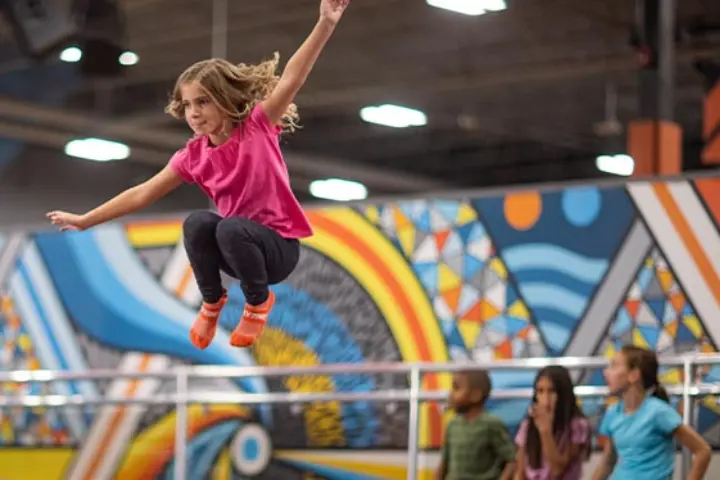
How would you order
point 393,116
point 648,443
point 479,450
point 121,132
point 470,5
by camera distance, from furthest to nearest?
point 121,132 < point 393,116 < point 470,5 < point 479,450 < point 648,443

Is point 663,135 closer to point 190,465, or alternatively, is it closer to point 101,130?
point 190,465

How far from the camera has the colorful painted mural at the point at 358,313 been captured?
6.53 meters

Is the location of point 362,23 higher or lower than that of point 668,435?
higher

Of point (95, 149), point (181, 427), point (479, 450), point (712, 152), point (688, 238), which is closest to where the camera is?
point (479, 450)

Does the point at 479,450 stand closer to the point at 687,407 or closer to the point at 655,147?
the point at 687,407

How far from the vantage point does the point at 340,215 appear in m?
7.56

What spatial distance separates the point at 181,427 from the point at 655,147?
9.29 feet

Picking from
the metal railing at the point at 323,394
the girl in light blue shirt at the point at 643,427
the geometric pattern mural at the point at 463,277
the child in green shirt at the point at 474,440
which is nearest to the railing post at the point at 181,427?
the metal railing at the point at 323,394

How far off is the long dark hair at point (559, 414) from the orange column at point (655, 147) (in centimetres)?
204

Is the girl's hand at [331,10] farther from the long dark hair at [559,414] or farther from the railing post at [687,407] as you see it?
the railing post at [687,407]

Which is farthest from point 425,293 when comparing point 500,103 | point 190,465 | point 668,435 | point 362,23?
point 500,103

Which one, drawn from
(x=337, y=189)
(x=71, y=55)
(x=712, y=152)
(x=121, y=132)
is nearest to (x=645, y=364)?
(x=712, y=152)

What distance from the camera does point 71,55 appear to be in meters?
Answer: 8.93

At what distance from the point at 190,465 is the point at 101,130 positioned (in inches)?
152
